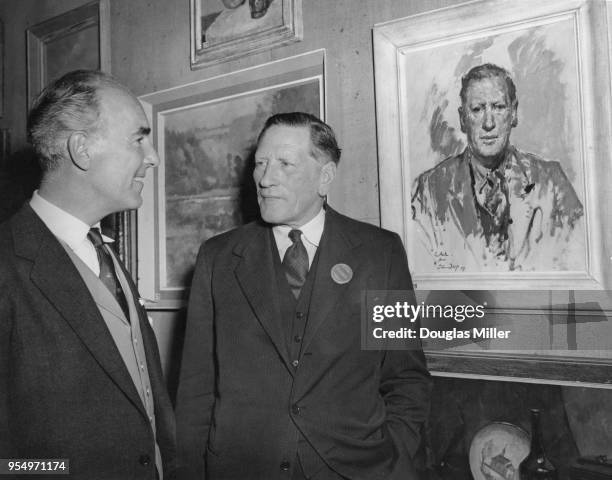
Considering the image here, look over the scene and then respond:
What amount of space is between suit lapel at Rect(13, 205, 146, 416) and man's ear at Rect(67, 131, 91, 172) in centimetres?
23

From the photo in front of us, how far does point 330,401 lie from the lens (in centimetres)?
174

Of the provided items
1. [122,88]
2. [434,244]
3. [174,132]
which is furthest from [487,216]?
[174,132]

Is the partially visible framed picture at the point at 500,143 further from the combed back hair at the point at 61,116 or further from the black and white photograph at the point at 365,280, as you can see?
the combed back hair at the point at 61,116

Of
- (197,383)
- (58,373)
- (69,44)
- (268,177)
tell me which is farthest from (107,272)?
(69,44)

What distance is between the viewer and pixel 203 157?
109 inches

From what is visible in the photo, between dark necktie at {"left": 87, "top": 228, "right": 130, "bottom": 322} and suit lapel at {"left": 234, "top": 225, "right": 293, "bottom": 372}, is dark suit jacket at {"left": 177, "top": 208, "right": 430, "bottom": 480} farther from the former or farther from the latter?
dark necktie at {"left": 87, "top": 228, "right": 130, "bottom": 322}

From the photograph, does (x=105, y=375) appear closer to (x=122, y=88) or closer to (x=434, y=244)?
(x=122, y=88)

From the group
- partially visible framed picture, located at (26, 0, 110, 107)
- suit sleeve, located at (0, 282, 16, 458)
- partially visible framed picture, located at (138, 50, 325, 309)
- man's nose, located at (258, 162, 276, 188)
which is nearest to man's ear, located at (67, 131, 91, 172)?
suit sleeve, located at (0, 282, 16, 458)

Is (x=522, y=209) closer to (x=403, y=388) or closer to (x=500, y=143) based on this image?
(x=500, y=143)

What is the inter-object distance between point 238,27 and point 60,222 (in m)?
1.53

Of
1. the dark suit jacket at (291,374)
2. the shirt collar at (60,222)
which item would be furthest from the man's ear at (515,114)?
the shirt collar at (60,222)

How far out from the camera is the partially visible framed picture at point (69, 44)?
323 cm

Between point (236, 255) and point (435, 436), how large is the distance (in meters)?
1.09

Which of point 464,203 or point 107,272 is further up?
point 464,203
